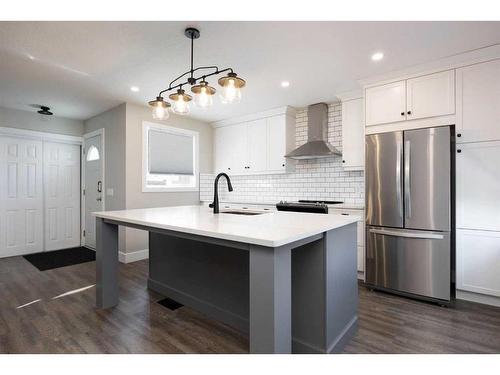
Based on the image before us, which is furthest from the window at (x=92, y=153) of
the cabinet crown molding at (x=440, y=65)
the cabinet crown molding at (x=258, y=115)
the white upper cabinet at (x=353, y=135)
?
the cabinet crown molding at (x=440, y=65)

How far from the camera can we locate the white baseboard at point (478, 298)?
2.53m

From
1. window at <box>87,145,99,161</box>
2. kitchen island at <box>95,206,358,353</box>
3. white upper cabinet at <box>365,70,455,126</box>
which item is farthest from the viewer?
window at <box>87,145,99,161</box>

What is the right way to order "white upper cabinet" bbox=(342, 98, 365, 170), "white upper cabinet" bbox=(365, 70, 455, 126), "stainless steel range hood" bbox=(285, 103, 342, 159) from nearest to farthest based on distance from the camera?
"white upper cabinet" bbox=(365, 70, 455, 126) → "white upper cabinet" bbox=(342, 98, 365, 170) → "stainless steel range hood" bbox=(285, 103, 342, 159)

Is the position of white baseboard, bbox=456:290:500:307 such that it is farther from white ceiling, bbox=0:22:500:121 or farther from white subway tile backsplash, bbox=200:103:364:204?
white ceiling, bbox=0:22:500:121

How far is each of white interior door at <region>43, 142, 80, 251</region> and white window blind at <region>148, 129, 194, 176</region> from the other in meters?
1.81

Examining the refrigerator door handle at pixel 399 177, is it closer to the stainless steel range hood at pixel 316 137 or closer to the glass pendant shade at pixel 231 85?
the stainless steel range hood at pixel 316 137

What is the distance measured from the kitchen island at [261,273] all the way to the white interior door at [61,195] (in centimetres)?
305

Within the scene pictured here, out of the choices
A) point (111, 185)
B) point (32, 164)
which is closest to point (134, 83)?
point (111, 185)

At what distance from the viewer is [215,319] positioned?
2.25 m

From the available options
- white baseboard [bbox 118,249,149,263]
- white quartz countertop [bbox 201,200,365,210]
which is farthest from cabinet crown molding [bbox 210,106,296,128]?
white baseboard [bbox 118,249,149,263]

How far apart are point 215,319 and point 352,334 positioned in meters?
1.09

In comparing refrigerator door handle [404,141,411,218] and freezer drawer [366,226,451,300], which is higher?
refrigerator door handle [404,141,411,218]

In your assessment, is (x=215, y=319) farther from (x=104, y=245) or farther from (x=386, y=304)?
(x=386, y=304)

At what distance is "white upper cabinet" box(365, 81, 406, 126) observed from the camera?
297 cm
